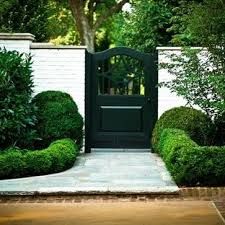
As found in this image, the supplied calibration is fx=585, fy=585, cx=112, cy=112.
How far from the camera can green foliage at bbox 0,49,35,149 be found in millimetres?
10188

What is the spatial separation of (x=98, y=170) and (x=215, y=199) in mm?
2482

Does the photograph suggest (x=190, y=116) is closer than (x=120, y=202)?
No

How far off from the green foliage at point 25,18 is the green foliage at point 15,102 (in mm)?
4978

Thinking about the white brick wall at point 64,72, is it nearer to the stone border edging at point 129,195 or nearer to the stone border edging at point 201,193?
the stone border edging at point 129,195

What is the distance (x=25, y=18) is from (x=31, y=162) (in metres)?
8.00

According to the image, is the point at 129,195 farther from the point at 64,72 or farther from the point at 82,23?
the point at 82,23

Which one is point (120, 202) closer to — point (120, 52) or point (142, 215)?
point (142, 215)

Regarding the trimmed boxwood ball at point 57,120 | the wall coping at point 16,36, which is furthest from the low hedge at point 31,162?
the wall coping at point 16,36

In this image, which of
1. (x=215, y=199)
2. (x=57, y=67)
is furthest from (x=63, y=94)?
(x=215, y=199)

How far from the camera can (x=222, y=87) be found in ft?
27.2

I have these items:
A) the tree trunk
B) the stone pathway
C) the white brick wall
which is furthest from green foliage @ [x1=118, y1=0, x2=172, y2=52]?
the stone pathway

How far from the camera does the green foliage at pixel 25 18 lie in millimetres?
15875

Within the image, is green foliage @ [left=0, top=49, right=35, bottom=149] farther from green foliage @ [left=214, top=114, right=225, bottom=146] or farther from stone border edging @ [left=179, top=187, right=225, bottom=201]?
stone border edging @ [left=179, top=187, right=225, bottom=201]

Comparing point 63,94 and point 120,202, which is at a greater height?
point 63,94
